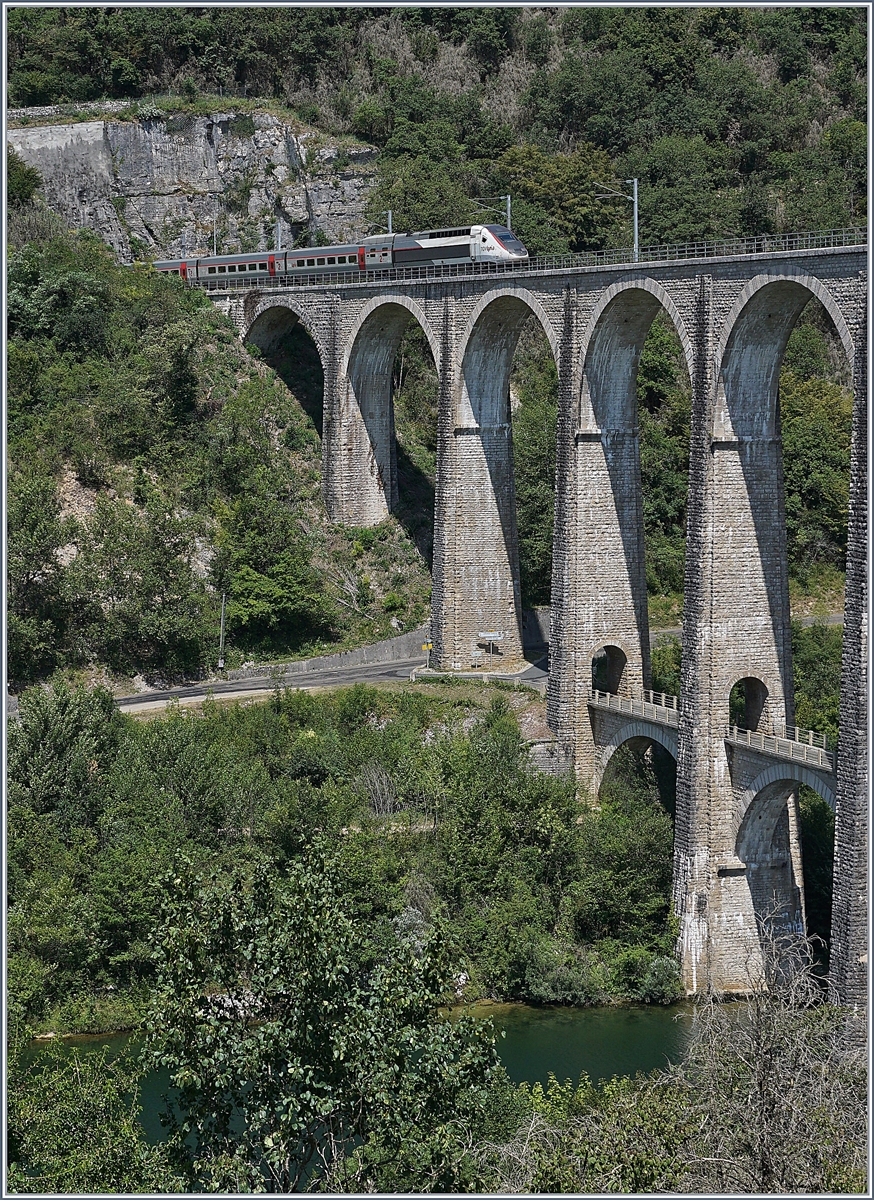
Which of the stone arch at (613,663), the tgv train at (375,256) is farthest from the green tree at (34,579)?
the stone arch at (613,663)

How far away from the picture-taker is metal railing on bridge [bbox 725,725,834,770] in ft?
132

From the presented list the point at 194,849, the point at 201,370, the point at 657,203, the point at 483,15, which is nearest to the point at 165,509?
the point at 201,370

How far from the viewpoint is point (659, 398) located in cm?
7938

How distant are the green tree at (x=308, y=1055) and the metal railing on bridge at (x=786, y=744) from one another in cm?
1658

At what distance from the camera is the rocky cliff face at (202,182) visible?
294ft

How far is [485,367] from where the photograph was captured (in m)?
59.5

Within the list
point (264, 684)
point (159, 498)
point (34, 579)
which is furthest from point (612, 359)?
point (34, 579)

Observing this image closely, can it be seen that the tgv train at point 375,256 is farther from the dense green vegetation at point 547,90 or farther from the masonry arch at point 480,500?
the dense green vegetation at point 547,90

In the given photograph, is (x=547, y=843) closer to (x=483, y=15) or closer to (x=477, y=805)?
(x=477, y=805)

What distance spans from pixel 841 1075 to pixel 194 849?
21.9 metres

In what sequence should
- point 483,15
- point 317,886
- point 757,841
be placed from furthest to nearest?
1. point 483,15
2. point 757,841
3. point 317,886

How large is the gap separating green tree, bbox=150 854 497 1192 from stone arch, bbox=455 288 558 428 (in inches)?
1374

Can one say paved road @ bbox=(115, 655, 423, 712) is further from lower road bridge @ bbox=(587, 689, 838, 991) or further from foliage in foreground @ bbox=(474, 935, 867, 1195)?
foliage in foreground @ bbox=(474, 935, 867, 1195)

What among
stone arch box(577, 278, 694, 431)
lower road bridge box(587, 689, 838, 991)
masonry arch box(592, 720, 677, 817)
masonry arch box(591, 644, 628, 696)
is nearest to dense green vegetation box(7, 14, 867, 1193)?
masonry arch box(592, 720, 677, 817)
